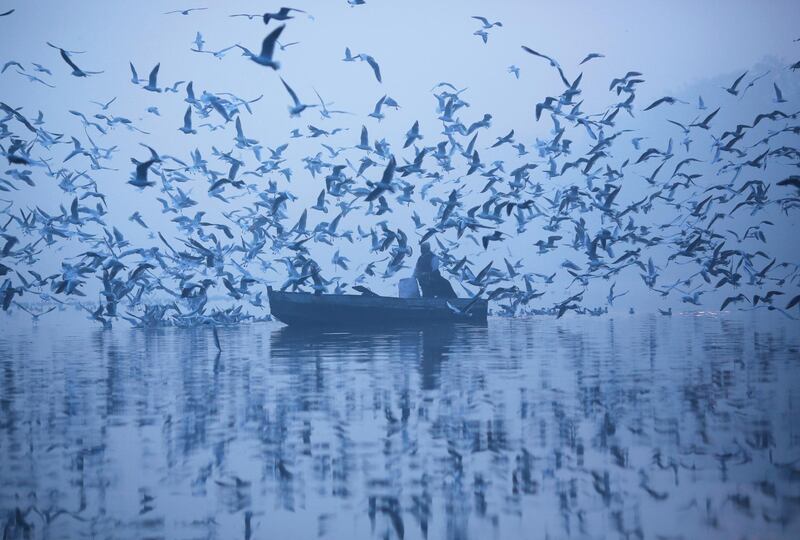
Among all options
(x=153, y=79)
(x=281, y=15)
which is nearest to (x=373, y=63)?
(x=153, y=79)

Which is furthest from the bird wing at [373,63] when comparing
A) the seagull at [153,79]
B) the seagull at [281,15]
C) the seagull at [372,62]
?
the seagull at [281,15]

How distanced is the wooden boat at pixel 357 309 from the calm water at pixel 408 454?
920 inches

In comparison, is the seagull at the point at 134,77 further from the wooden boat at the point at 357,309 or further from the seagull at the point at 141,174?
the wooden boat at the point at 357,309

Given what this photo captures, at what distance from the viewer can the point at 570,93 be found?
23188 mm

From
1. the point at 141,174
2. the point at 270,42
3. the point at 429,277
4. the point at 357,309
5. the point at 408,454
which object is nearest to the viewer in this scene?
the point at 408,454

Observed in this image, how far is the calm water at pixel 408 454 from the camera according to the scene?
7.54 meters

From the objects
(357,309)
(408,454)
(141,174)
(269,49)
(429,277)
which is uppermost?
(269,49)

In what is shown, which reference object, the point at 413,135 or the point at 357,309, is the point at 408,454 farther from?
the point at 357,309

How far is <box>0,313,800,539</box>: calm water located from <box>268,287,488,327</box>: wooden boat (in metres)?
23.4

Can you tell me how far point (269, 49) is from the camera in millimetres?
11234

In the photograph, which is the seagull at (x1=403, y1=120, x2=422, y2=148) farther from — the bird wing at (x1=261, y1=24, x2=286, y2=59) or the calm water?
the bird wing at (x1=261, y1=24, x2=286, y2=59)

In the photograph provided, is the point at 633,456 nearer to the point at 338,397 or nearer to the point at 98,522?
the point at 98,522

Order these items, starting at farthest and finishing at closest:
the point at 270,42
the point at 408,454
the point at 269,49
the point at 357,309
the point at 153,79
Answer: the point at 357,309 → the point at 153,79 → the point at 269,49 → the point at 270,42 → the point at 408,454

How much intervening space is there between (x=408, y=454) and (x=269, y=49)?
5319 millimetres
